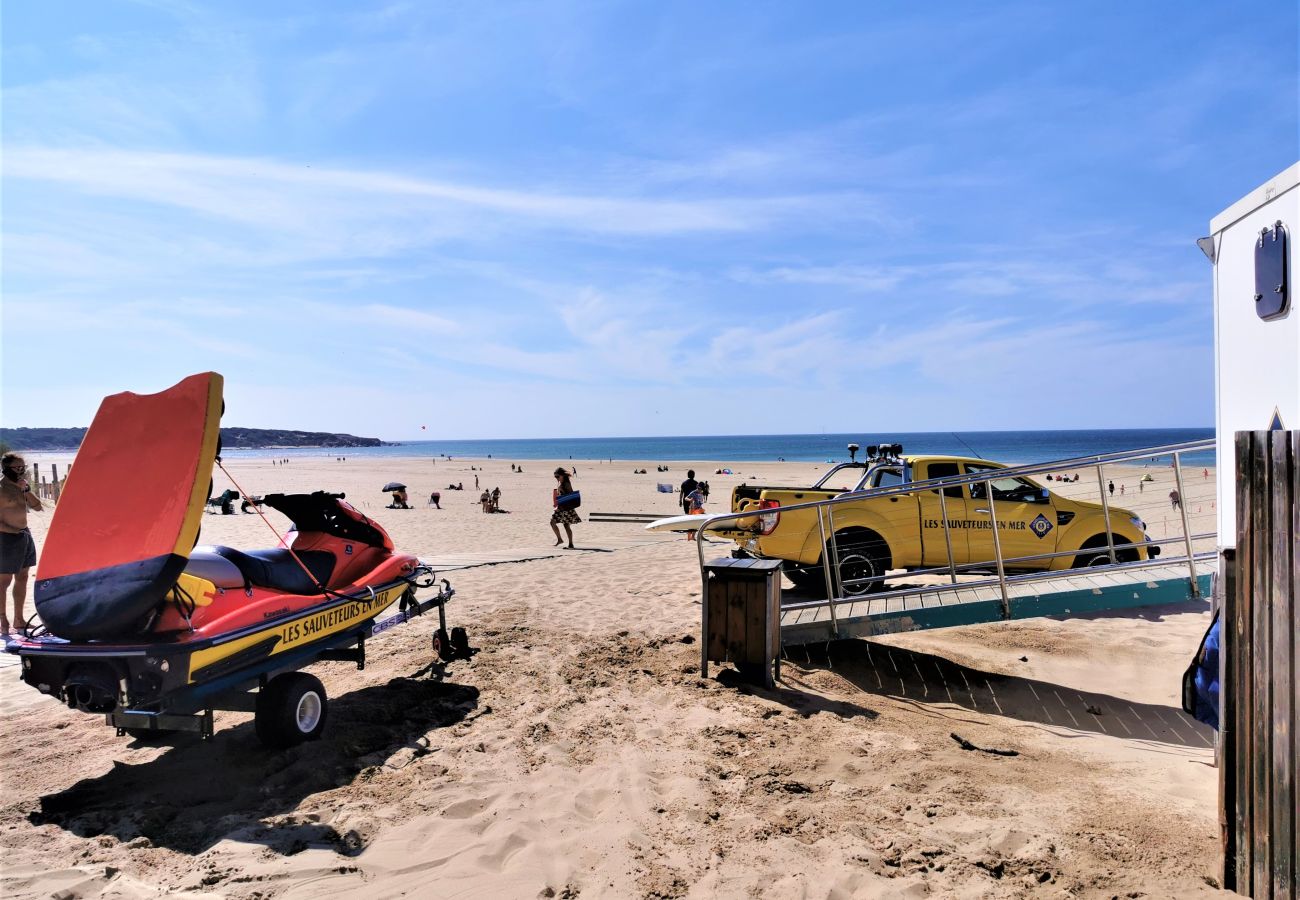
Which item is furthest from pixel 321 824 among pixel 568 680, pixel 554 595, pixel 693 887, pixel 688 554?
pixel 688 554

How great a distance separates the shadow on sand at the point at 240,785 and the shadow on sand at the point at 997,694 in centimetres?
367

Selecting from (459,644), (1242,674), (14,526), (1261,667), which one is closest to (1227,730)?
(1242,674)

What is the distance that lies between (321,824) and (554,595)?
20.0ft

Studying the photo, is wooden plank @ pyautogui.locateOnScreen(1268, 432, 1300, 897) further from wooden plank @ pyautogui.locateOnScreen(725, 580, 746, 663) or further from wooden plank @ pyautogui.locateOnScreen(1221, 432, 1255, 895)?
wooden plank @ pyautogui.locateOnScreen(725, 580, 746, 663)

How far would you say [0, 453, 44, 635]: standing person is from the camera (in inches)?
293

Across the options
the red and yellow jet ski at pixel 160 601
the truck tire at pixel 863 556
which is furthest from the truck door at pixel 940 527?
the red and yellow jet ski at pixel 160 601

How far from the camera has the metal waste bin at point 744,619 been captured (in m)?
6.68

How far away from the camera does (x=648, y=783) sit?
15.9 ft

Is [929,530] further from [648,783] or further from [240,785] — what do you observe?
[240,785]

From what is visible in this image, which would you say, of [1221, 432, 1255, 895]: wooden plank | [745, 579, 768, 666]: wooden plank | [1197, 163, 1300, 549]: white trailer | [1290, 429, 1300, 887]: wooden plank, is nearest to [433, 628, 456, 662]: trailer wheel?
[745, 579, 768, 666]: wooden plank

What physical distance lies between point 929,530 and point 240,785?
781cm

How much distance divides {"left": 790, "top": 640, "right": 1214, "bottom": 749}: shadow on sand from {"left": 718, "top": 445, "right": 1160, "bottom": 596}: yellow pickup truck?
150 cm

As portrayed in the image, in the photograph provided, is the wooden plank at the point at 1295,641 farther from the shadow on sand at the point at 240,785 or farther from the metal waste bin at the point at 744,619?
the shadow on sand at the point at 240,785

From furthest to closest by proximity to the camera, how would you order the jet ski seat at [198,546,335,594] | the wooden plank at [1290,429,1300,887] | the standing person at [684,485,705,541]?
1. the standing person at [684,485,705,541]
2. the jet ski seat at [198,546,335,594]
3. the wooden plank at [1290,429,1300,887]
